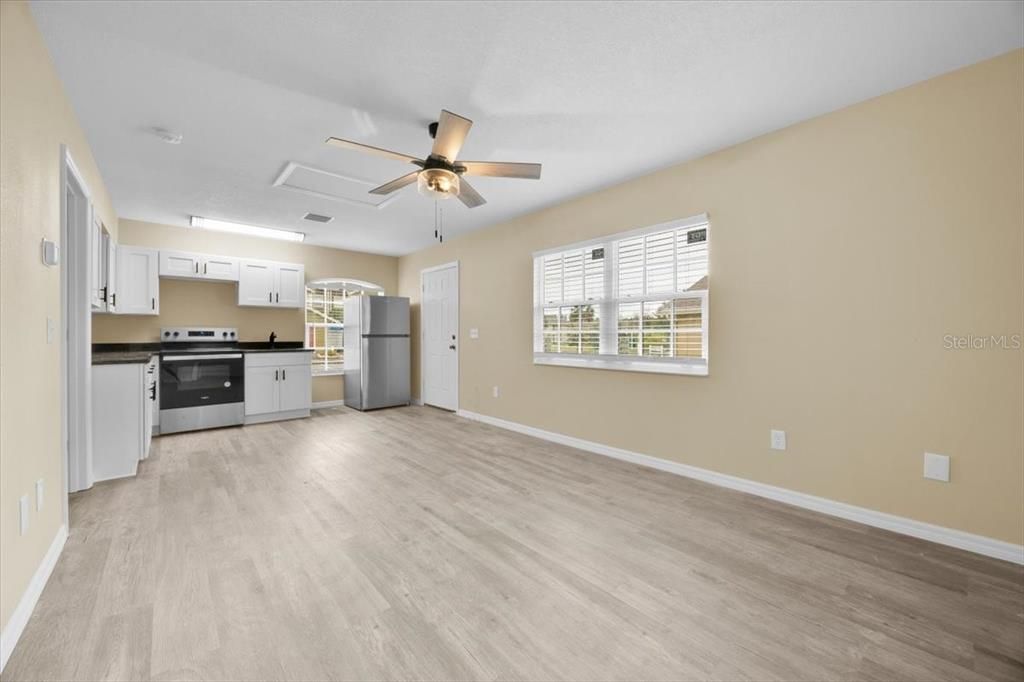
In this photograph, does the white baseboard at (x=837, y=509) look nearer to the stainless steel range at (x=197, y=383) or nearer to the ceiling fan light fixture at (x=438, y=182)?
the ceiling fan light fixture at (x=438, y=182)

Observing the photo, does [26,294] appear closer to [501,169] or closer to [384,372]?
[501,169]

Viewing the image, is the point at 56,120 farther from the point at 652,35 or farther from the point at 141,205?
the point at 652,35

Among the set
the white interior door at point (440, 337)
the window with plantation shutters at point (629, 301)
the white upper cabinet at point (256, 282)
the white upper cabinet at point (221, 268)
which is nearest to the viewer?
the window with plantation shutters at point (629, 301)

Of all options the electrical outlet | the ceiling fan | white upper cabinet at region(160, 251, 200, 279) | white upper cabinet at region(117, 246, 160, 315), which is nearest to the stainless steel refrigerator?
white upper cabinet at region(160, 251, 200, 279)

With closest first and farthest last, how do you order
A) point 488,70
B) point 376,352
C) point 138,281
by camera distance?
point 488,70
point 138,281
point 376,352

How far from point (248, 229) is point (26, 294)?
3.98m

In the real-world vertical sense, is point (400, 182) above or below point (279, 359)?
above

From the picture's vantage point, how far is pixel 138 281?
472cm

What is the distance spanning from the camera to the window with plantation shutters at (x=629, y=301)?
3293 millimetres

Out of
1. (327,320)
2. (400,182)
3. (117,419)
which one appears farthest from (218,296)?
(400,182)

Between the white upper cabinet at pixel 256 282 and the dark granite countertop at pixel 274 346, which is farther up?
the white upper cabinet at pixel 256 282

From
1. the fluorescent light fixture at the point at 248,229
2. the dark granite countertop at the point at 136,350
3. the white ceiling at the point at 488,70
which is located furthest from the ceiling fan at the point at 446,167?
the fluorescent light fixture at the point at 248,229

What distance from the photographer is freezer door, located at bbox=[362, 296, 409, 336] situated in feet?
20.2

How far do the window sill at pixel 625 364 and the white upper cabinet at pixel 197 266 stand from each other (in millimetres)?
4103
